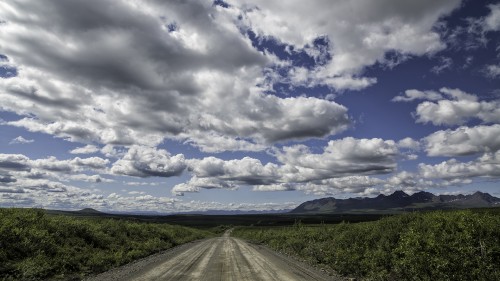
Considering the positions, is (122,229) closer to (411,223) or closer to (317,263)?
(317,263)

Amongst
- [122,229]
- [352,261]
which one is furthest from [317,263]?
[122,229]

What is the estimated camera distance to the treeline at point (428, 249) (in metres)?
11.9

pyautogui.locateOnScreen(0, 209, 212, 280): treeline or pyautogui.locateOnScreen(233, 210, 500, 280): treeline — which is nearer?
pyautogui.locateOnScreen(233, 210, 500, 280): treeline

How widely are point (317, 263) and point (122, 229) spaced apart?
20577 mm

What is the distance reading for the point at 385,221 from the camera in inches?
810

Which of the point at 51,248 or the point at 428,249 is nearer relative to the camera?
the point at 428,249

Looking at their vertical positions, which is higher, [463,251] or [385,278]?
[463,251]

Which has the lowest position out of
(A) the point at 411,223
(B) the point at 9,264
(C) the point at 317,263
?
(C) the point at 317,263

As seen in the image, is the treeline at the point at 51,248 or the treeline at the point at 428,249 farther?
the treeline at the point at 51,248

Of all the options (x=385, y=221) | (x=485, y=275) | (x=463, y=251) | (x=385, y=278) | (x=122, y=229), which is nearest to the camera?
(x=485, y=275)

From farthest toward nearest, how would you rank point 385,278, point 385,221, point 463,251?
point 385,221 < point 385,278 < point 463,251

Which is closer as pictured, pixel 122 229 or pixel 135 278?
pixel 135 278

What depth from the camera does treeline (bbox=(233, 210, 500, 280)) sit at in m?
11.9

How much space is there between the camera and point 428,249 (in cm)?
1310
